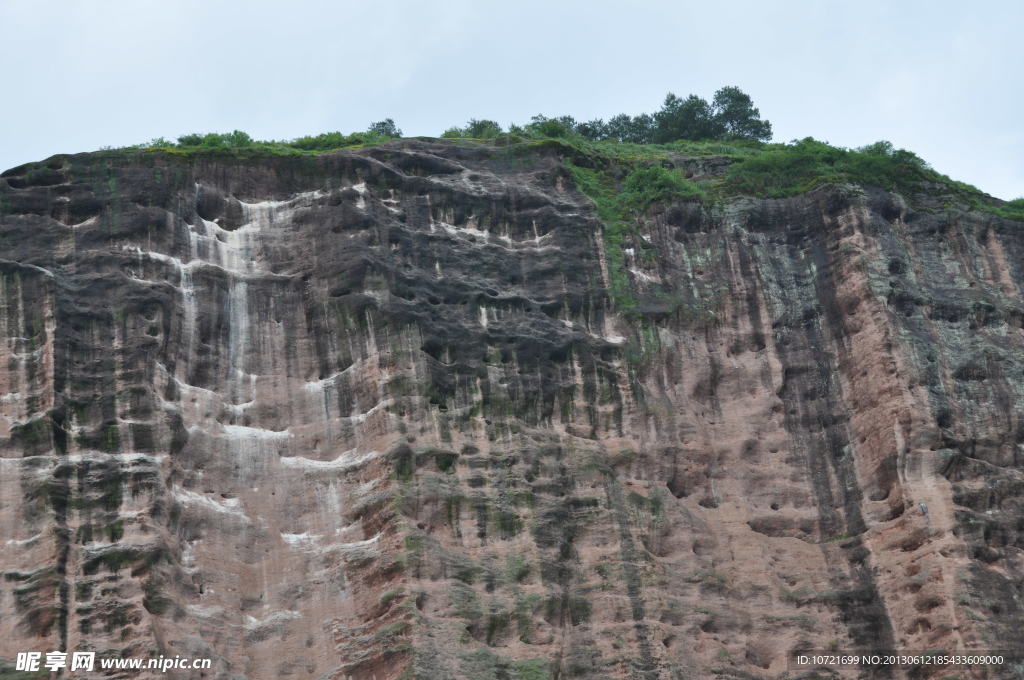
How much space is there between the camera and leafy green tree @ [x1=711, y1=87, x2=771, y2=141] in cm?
5141

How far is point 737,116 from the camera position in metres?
51.7

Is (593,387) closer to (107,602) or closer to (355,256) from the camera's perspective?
(355,256)

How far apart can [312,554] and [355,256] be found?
6674 millimetres

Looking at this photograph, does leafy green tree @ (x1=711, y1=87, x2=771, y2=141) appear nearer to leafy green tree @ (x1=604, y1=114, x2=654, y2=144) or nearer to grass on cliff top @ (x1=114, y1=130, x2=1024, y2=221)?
leafy green tree @ (x1=604, y1=114, x2=654, y2=144)

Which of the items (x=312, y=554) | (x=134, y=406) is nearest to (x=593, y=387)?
(x=312, y=554)

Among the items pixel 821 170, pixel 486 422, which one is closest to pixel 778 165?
pixel 821 170

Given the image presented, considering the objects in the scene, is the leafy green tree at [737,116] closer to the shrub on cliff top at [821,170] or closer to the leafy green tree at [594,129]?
the leafy green tree at [594,129]

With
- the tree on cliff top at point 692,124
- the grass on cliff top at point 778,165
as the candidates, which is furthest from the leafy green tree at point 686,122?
the grass on cliff top at point 778,165

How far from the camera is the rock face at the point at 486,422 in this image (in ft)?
98.9

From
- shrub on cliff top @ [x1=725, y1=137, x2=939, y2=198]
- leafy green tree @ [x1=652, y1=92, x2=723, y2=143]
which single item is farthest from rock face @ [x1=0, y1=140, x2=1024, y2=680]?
leafy green tree @ [x1=652, y1=92, x2=723, y2=143]

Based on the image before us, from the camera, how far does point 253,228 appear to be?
118 ft

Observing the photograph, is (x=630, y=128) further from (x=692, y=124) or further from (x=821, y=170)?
(x=821, y=170)

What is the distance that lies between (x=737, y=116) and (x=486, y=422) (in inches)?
845

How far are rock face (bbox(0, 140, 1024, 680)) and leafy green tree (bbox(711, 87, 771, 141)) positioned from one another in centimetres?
1318
